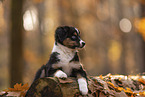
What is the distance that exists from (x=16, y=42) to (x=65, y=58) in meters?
4.71

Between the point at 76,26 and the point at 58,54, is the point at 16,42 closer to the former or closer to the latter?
the point at 58,54

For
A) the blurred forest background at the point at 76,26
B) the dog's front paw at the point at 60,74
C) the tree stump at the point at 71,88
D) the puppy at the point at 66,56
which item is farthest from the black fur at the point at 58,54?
the blurred forest background at the point at 76,26

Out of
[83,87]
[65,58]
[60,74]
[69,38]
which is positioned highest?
[69,38]

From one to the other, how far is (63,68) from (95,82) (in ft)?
2.41

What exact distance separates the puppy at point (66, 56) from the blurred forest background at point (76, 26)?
13.0 ft

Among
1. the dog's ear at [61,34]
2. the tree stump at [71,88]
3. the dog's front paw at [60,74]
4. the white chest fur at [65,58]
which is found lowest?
the tree stump at [71,88]

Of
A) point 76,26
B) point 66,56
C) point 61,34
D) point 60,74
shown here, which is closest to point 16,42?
point 61,34

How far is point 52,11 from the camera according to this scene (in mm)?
30156

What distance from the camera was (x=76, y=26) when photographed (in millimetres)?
14617

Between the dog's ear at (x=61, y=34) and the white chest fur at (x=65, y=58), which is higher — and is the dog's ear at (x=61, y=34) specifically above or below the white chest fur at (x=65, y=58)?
above

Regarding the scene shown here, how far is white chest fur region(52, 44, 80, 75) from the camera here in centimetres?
407

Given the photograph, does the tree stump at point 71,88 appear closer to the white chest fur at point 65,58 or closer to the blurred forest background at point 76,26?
the white chest fur at point 65,58

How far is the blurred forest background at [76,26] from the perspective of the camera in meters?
8.36

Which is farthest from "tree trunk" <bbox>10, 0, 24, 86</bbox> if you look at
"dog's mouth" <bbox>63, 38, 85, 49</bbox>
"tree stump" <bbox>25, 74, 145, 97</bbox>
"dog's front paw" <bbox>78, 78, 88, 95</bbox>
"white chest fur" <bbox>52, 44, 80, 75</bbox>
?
"dog's front paw" <bbox>78, 78, 88, 95</bbox>
